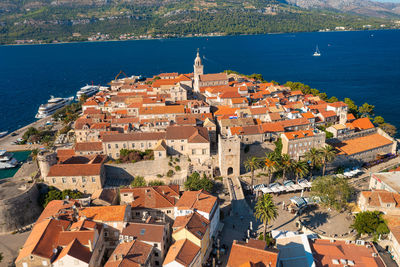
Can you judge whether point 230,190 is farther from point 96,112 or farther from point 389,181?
point 96,112

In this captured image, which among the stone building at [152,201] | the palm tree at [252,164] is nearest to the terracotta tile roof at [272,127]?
the palm tree at [252,164]

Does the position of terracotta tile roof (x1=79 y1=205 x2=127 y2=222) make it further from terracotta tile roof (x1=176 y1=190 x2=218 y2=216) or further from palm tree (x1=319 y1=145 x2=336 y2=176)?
palm tree (x1=319 y1=145 x2=336 y2=176)

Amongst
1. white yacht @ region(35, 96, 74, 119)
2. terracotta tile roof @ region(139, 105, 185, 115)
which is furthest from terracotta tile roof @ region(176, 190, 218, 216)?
white yacht @ region(35, 96, 74, 119)

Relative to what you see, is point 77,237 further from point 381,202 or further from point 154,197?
point 381,202

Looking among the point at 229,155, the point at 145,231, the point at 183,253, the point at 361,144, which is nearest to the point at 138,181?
the point at 229,155

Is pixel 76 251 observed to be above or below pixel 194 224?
below
